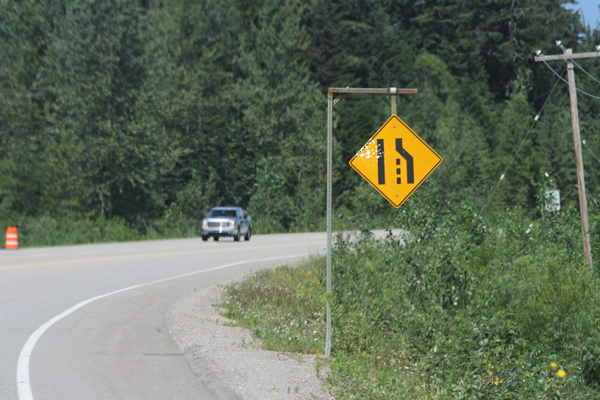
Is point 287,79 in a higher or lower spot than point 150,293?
higher

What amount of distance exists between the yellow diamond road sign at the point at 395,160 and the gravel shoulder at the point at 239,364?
2471 millimetres

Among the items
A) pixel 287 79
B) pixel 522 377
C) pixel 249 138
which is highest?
pixel 287 79

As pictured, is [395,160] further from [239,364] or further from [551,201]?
[551,201]

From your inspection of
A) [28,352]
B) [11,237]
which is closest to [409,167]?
[28,352]

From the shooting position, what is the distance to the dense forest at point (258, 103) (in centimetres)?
3688

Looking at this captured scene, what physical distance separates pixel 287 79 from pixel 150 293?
3959 cm

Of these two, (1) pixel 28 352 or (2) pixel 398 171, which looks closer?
(2) pixel 398 171

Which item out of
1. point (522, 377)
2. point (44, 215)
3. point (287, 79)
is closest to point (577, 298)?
point (522, 377)

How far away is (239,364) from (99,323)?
13.4ft

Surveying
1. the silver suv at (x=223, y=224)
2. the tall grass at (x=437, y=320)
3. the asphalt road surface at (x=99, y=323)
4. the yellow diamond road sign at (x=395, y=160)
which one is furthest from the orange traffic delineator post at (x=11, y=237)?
the yellow diamond road sign at (x=395, y=160)

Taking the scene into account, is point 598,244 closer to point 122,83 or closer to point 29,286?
point 29,286

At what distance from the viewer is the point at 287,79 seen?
52969 millimetres

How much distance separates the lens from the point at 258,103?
2062 inches

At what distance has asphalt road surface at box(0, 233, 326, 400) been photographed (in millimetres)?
7438
